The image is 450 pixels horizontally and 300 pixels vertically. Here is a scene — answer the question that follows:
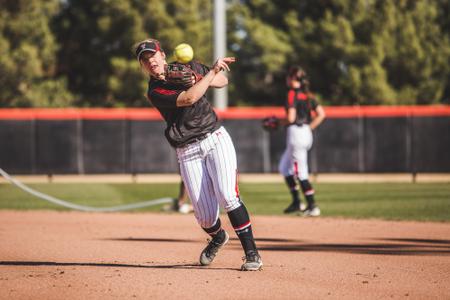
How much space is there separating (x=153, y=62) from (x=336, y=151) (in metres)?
14.4

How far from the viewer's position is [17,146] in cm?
2028

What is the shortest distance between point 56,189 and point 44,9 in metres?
15.8

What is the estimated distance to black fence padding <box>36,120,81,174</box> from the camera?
802 inches

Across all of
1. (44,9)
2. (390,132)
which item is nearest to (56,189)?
(390,132)

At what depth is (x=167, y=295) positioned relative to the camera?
5.21m

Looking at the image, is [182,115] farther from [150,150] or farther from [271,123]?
[150,150]

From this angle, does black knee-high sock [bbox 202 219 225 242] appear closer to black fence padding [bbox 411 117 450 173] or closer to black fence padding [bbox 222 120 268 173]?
black fence padding [bbox 222 120 268 173]

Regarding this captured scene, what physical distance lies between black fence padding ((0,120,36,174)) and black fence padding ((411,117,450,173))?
941cm

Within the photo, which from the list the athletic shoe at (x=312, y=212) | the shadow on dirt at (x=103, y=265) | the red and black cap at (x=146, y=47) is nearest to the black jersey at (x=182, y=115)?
the red and black cap at (x=146, y=47)

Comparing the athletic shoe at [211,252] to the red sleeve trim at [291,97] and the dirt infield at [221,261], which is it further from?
the red sleeve trim at [291,97]

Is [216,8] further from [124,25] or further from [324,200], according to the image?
[124,25]

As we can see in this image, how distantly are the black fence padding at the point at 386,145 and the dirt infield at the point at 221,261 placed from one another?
943 centimetres

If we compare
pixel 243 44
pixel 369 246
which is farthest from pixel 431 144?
pixel 243 44

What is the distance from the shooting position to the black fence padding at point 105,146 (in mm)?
20516
